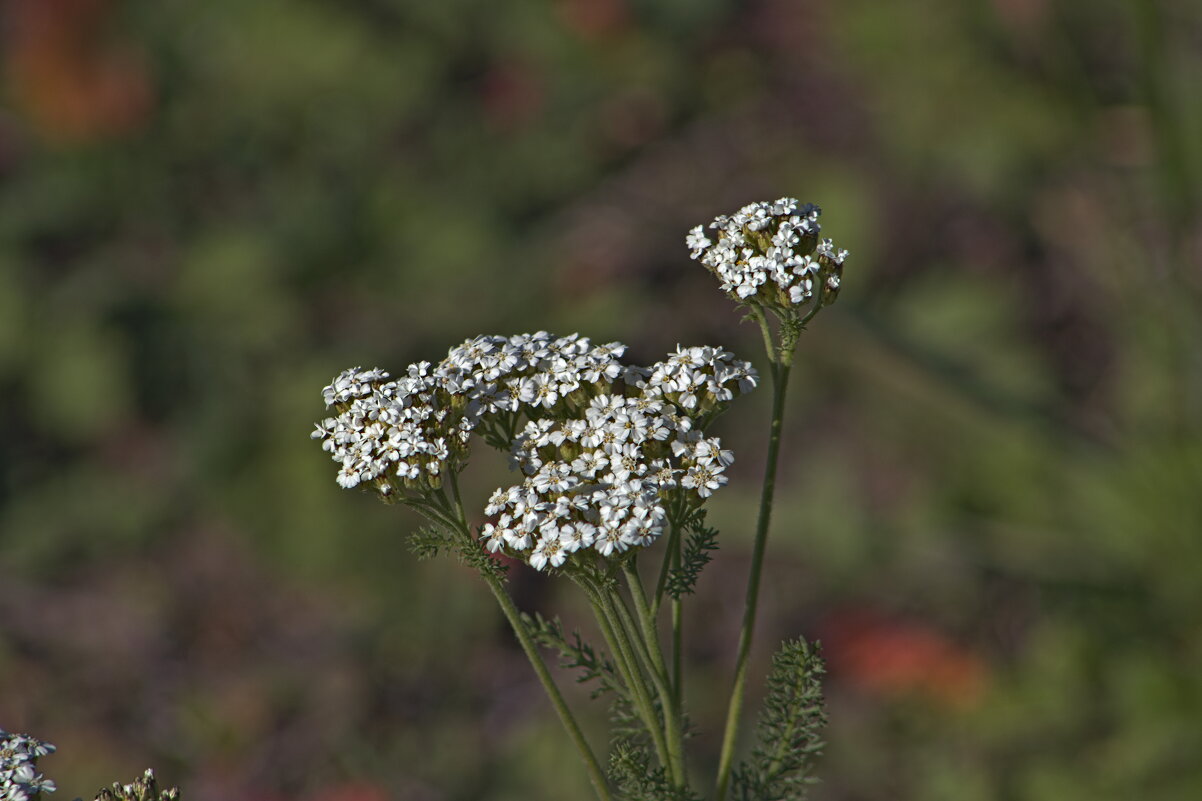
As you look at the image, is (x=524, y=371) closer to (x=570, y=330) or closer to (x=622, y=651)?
(x=622, y=651)

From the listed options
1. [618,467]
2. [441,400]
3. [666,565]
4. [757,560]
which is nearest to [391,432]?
[441,400]

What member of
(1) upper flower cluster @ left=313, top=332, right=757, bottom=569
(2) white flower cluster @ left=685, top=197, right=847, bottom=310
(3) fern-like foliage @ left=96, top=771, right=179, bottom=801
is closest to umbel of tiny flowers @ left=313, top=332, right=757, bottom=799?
(1) upper flower cluster @ left=313, top=332, right=757, bottom=569

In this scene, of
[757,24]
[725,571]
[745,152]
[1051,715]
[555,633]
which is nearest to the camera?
[555,633]

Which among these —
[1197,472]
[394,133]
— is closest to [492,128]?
[394,133]

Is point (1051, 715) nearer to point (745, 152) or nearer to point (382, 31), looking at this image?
point (745, 152)

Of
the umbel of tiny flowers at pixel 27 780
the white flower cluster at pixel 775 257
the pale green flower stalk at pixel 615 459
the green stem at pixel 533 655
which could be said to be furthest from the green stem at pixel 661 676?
the umbel of tiny flowers at pixel 27 780

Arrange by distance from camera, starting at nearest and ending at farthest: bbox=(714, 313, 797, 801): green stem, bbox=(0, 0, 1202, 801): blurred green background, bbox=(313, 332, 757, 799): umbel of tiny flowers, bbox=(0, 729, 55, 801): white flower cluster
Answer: bbox=(0, 729, 55, 801): white flower cluster < bbox=(313, 332, 757, 799): umbel of tiny flowers < bbox=(714, 313, 797, 801): green stem < bbox=(0, 0, 1202, 801): blurred green background

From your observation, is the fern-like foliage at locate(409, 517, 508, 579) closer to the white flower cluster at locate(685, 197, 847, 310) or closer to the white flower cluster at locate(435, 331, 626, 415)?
the white flower cluster at locate(435, 331, 626, 415)
